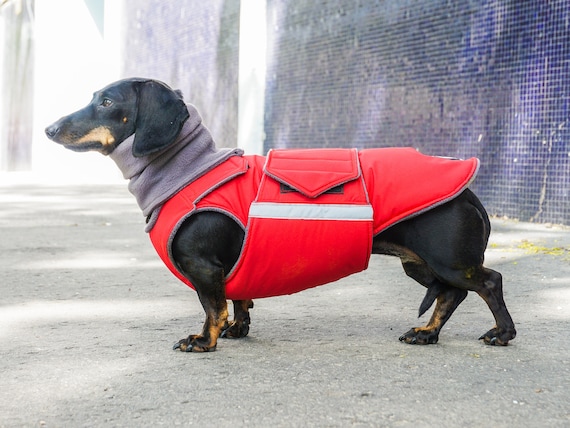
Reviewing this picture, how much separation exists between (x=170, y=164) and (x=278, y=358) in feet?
2.80

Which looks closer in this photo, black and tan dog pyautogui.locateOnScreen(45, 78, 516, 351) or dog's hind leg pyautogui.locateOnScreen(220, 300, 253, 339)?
black and tan dog pyautogui.locateOnScreen(45, 78, 516, 351)

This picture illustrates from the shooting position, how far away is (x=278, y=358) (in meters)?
2.88

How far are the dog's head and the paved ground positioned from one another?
80cm

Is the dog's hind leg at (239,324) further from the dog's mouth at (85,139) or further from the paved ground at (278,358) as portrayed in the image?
the dog's mouth at (85,139)

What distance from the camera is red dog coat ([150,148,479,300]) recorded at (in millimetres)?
2883

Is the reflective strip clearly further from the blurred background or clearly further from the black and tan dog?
the blurred background

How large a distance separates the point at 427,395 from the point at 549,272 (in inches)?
109

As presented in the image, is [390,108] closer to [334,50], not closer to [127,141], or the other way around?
[334,50]

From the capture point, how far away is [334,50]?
1057 cm

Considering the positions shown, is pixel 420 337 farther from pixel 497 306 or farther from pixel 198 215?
pixel 198 215

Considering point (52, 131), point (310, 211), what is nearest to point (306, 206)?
point (310, 211)

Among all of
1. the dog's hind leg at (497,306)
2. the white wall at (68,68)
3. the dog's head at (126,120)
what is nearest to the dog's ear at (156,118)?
the dog's head at (126,120)

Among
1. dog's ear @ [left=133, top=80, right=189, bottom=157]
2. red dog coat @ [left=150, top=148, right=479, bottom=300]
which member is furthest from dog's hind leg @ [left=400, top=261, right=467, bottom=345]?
dog's ear @ [left=133, top=80, right=189, bottom=157]

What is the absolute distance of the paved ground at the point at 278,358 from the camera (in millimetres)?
2264
